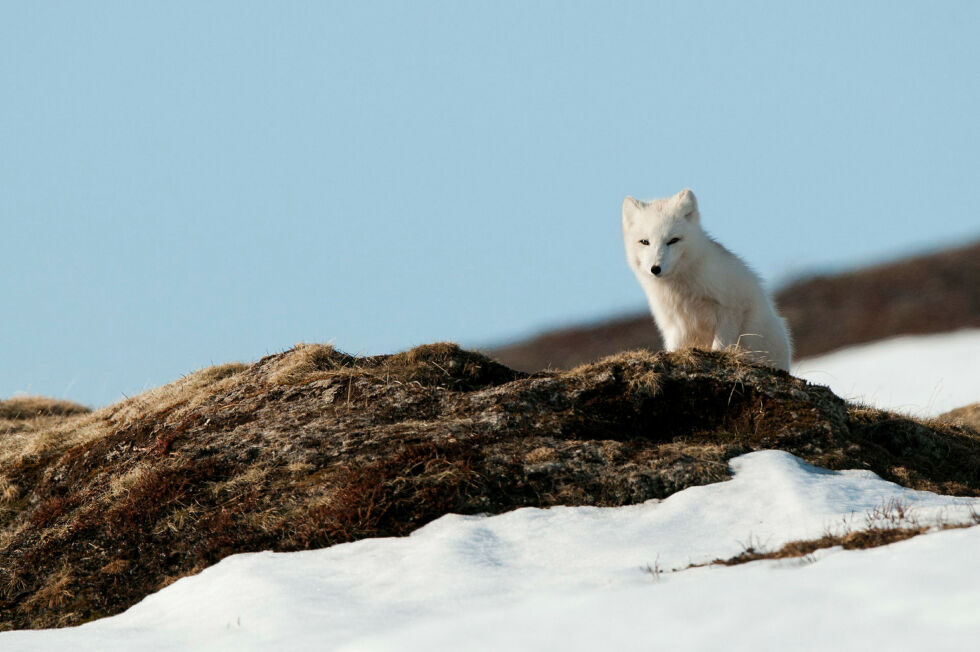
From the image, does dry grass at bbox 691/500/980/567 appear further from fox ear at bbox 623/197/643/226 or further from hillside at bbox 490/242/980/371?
hillside at bbox 490/242/980/371

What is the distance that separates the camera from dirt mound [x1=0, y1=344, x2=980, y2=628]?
9672 mm

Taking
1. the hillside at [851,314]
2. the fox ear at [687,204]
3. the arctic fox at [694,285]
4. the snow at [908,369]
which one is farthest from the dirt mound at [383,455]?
the hillside at [851,314]

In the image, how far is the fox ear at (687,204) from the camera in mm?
13086

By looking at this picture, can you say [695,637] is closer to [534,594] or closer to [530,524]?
[534,594]

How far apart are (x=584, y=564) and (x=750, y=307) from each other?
5782mm

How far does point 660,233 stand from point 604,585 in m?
5.87

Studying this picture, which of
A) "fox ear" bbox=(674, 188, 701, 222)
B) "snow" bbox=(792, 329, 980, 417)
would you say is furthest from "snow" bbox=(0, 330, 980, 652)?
"snow" bbox=(792, 329, 980, 417)

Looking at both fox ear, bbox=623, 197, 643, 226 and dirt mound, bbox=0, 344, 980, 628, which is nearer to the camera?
dirt mound, bbox=0, 344, 980, 628

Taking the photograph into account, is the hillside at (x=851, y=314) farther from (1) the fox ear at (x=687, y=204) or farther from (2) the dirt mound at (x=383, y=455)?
(2) the dirt mound at (x=383, y=455)

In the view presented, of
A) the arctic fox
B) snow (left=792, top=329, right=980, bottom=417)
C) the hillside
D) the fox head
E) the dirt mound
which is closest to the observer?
the dirt mound

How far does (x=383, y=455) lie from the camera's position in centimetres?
1032

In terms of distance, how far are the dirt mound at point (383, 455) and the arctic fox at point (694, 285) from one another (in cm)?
149

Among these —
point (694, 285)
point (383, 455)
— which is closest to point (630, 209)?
point (694, 285)

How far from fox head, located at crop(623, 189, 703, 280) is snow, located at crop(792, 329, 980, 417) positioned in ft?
57.3
